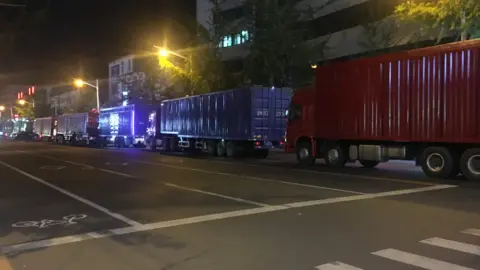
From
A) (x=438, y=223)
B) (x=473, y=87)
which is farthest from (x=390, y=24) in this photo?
(x=438, y=223)

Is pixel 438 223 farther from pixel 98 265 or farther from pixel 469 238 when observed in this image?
pixel 98 265

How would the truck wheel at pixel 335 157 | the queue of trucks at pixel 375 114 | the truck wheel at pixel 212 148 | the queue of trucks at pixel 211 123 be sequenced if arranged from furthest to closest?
1. the truck wheel at pixel 212 148
2. the queue of trucks at pixel 211 123
3. the truck wheel at pixel 335 157
4. the queue of trucks at pixel 375 114

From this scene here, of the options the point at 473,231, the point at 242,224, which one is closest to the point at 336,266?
the point at 242,224

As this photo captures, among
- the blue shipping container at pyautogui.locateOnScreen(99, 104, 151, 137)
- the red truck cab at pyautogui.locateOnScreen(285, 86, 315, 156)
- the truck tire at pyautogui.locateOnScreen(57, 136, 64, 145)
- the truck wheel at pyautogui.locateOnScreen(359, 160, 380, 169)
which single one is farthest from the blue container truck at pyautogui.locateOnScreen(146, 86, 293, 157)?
the truck tire at pyautogui.locateOnScreen(57, 136, 64, 145)

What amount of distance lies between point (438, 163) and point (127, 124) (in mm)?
30545

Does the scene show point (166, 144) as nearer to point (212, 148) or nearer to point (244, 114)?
point (212, 148)

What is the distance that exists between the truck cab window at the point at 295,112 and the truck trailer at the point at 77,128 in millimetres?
34818

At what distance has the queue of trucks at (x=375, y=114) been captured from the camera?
14.8m

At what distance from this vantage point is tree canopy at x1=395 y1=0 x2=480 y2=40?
1775 cm

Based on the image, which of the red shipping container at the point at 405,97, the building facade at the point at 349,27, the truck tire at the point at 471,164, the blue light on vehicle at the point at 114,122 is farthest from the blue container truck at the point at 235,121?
the blue light on vehicle at the point at 114,122

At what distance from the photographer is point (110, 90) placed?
87500mm

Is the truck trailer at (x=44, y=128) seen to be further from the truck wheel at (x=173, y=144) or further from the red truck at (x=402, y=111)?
the red truck at (x=402, y=111)

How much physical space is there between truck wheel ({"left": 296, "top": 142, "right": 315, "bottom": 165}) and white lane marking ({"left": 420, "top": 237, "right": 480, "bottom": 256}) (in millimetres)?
13749

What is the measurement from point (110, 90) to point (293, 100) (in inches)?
2765
